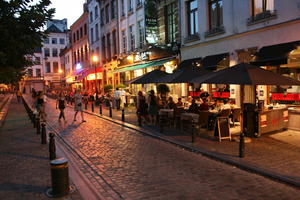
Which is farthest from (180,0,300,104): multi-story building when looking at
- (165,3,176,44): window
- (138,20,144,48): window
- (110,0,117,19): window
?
(110,0,117,19): window

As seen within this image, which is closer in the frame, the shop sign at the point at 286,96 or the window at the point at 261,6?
the shop sign at the point at 286,96

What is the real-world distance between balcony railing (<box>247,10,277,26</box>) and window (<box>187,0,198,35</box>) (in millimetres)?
4547

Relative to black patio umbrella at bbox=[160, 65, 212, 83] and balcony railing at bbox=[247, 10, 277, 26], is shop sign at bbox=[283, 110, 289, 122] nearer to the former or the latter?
black patio umbrella at bbox=[160, 65, 212, 83]

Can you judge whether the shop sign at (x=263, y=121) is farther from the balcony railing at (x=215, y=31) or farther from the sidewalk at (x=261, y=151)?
the balcony railing at (x=215, y=31)

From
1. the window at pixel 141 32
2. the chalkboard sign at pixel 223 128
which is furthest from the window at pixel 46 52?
the chalkboard sign at pixel 223 128

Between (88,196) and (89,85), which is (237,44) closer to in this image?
(88,196)

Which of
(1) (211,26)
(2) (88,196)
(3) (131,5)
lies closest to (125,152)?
(2) (88,196)

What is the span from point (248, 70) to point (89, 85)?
35112 millimetres

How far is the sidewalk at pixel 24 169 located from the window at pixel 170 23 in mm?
12038

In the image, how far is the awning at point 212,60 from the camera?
13812mm

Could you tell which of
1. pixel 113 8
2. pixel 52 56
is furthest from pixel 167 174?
pixel 52 56

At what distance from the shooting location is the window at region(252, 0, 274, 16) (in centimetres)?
1155

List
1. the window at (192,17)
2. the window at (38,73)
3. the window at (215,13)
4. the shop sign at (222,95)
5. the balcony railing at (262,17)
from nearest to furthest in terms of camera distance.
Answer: the balcony railing at (262,17), the shop sign at (222,95), the window at (215,13), the window at (192,17), the window at (38,73)

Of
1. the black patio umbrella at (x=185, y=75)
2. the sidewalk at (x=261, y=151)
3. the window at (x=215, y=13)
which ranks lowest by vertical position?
the sidewalk at (x=261, y=151)
